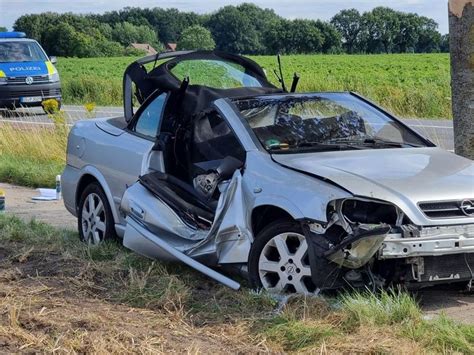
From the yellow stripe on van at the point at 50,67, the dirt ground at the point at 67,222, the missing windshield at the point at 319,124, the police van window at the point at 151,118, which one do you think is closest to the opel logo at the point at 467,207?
the dirt ground at the point at 67,222

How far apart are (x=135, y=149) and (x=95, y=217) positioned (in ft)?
2.62

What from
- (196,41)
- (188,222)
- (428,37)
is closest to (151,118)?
(188,222)

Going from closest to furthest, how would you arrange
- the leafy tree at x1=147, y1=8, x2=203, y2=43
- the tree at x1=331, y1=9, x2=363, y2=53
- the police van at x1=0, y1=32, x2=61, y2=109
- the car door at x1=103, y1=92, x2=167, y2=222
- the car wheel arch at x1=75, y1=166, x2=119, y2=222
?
the car door at x1=103, y1=92, x2=167, y2=222 < the car wheel arch at x1=75, y1=166, x2=119, y2=222 < the police van at x1=0, y1=32, x2=61, y2=109 < the tree at x1=331, y1=9, x2=363, y2=53 < the leafy tree at x1=147, y1=8, x2=203, y2=43

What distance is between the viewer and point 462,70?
23.6 feet

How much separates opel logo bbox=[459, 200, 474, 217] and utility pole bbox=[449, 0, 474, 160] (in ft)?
7.02

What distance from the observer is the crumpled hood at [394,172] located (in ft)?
16.8

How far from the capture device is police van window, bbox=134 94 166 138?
7.15 meters

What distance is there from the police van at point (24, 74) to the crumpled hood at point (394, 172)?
17780 millimetres

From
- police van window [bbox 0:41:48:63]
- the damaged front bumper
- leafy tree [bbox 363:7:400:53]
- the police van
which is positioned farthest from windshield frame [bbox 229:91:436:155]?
leafy tree [bbox 363:7:400:53]

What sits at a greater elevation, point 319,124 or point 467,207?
point 319,124

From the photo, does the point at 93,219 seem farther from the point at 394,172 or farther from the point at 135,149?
the point at 394,172

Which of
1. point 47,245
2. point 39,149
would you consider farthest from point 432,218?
point 39,149

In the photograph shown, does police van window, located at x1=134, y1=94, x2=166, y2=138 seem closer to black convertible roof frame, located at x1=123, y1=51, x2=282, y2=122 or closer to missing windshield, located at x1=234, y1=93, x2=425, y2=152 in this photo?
black convertible roof frame, located at x1=123, y1=51, x2=282, y2=122

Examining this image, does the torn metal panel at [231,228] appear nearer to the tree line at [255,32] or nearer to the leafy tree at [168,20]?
the tree line at [255,32]
